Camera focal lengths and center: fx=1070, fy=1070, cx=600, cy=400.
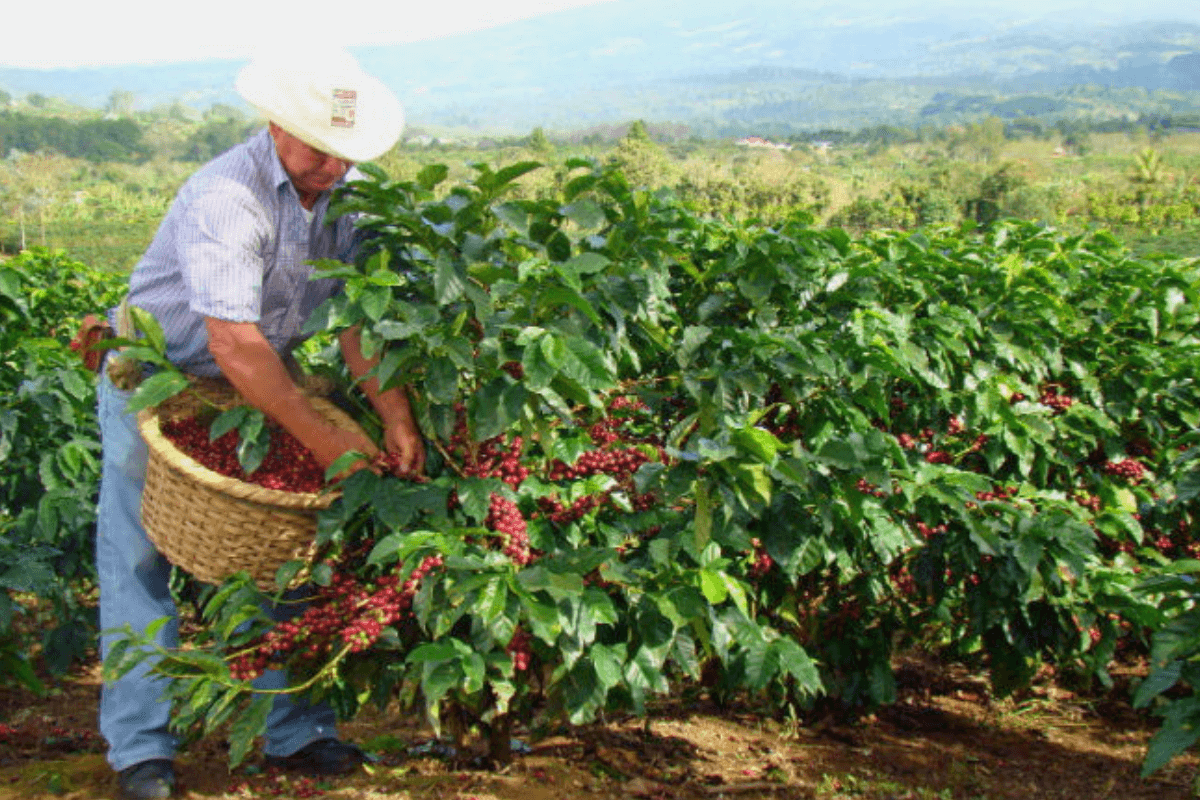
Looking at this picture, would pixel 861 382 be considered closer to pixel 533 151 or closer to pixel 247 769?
pixel 247 769

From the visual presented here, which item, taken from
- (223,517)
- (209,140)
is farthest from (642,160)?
(209,140)

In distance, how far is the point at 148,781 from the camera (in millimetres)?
2861

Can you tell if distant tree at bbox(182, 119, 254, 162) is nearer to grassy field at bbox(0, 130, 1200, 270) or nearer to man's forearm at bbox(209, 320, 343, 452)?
grassy field at bbox(0, 130, 1200, 270)

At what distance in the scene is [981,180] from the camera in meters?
44.5

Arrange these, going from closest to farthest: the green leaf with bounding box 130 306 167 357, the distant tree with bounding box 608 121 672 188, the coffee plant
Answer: the green leaf with bounding box 130 306 167 357 → the coffee plant → the distant tree with bounding box 608 121 672 188

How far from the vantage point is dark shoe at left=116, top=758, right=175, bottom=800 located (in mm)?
2850

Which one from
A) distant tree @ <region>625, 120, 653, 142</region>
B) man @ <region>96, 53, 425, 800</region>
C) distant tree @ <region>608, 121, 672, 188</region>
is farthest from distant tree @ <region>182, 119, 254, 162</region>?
man @ <region>96, 53, 425, 800</region>

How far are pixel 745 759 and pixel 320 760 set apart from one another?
49.7 inches

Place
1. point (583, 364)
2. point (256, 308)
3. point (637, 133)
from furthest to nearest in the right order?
point (637, 133), point (256, 308), point (583, 364)

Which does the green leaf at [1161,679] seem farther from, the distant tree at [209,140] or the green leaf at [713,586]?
the distant tree at [209,140]

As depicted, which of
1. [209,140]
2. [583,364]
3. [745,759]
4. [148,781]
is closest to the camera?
[583,364]

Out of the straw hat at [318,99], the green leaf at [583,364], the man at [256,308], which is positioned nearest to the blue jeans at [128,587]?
the man at [256,308]

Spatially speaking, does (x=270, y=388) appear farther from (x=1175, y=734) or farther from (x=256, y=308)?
(x=1175, y=734)

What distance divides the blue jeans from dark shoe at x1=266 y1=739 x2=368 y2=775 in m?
0.13
